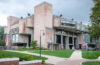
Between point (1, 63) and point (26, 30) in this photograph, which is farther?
point (26, 30)

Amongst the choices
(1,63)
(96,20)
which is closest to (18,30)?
(96,20)

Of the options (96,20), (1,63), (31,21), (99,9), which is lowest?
(1,63)

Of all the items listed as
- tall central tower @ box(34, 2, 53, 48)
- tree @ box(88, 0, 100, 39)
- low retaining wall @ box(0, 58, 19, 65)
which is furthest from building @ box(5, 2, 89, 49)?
low retaining wall @ box(0, 58, 19, 65)

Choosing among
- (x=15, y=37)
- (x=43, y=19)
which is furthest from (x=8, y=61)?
(x=15, y=37)

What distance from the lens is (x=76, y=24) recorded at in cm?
5472

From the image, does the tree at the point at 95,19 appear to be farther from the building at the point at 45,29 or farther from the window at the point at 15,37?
the window at the point at 15,37

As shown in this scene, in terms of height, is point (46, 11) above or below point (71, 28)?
above

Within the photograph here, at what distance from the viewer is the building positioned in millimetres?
45656

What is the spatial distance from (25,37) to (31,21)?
7.79 metres

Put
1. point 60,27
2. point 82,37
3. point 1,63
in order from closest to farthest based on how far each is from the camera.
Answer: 1. point 1,63
2. point 60,27
3. point 82,37

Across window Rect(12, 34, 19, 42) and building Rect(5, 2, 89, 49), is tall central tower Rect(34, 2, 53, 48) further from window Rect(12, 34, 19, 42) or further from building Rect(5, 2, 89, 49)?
window Rect(12, 34, 19, 42)

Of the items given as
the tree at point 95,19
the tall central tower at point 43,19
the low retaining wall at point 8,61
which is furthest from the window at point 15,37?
the low retaining wall at point 8,61

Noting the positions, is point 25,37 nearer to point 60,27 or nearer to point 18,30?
point 18,30

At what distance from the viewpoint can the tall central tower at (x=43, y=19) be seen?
148 feet
